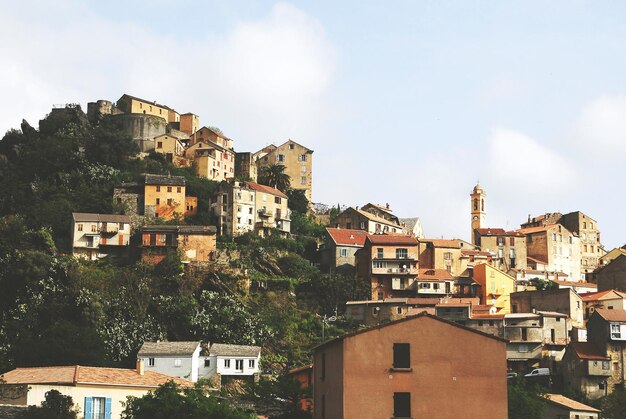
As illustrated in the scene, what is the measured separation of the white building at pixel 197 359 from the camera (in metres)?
74.9

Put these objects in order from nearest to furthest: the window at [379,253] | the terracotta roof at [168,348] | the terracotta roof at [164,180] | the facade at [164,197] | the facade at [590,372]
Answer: the terracotta roof at [168,348], the facade at [590,372], the window at [379,253], the facade at [164,197], the terracotta roof at [164,180]

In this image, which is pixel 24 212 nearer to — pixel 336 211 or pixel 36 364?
pixel 36 364

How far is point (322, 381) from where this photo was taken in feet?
150

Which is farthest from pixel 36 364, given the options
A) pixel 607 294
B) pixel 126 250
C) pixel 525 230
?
pixel 525 230

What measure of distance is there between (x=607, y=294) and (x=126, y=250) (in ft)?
152

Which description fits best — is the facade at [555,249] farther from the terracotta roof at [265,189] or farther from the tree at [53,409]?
the tree at [53,409]

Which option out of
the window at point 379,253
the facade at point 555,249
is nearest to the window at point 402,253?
the window at point 379,253

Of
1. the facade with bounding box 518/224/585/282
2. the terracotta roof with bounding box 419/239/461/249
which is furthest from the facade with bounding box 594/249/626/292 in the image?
the terracotta roof with bounding box 419/239/461/249

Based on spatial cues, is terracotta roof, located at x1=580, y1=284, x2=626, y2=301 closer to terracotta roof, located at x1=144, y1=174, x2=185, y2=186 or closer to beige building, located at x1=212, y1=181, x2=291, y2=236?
beige building, located at x1=212, y1=181, x2=291, y2=236

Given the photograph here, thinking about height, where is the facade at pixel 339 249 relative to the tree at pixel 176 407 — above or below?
above

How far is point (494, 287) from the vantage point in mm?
100375

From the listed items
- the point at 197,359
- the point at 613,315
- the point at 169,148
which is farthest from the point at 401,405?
the point at 169,148

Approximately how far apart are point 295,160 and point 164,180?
28270 mm

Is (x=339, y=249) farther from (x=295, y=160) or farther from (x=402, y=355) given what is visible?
(x=402, y=355)
